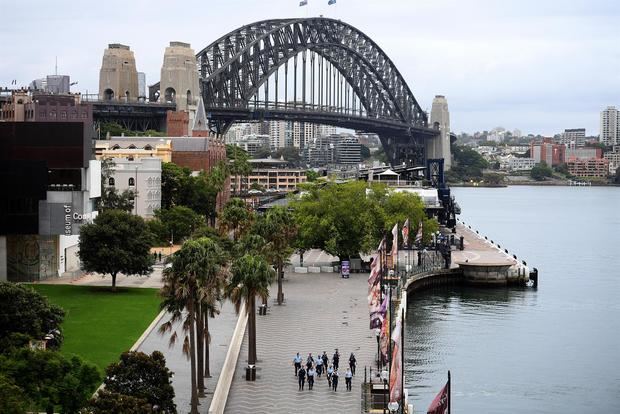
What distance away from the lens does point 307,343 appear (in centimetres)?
5384

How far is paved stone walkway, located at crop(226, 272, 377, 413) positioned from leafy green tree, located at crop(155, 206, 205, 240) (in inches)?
753

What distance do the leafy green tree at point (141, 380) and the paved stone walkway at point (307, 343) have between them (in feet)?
16.2

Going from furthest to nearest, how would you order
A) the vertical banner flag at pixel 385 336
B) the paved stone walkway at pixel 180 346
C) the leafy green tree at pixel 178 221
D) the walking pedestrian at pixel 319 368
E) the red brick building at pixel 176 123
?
the red brick building at pixel 176 123 < the leafy green tree at pixel 178 221 < the walking pedestrian at pixel 319 368 < the vertical banner flag at pixel 385 336 < the paved stone walkway at pixel 180 346

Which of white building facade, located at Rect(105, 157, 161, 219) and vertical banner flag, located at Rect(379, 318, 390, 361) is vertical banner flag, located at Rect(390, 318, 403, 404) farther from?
white building facade, located at Rect(105, 157, 161, 219)

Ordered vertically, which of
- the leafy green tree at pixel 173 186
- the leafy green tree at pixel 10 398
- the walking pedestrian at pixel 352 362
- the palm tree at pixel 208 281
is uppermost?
the leafy green tree at pixel 173 186

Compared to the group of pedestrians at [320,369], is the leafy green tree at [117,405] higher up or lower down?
higher up

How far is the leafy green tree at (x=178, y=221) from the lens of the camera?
95875 millimetres

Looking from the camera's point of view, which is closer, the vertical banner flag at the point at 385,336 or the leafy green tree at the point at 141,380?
the leafy green tree at the point at 141,380

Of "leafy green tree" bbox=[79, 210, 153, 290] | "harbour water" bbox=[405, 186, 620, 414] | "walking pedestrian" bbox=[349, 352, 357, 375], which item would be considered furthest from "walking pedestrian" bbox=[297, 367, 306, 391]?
"leafy green tree" bbox=[79, 210, 153, 290]

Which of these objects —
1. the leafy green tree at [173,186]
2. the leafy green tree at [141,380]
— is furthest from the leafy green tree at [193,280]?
the leafy green tree at [173,186]

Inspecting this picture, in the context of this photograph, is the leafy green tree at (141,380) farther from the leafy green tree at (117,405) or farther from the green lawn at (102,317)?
the green lawn at (102,317)

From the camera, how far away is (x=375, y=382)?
45.2 m

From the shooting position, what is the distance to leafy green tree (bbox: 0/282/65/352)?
4272 centimetres

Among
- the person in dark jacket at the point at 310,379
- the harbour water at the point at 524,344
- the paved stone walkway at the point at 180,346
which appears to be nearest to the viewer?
the paved stone walkway at the point at 180,346
